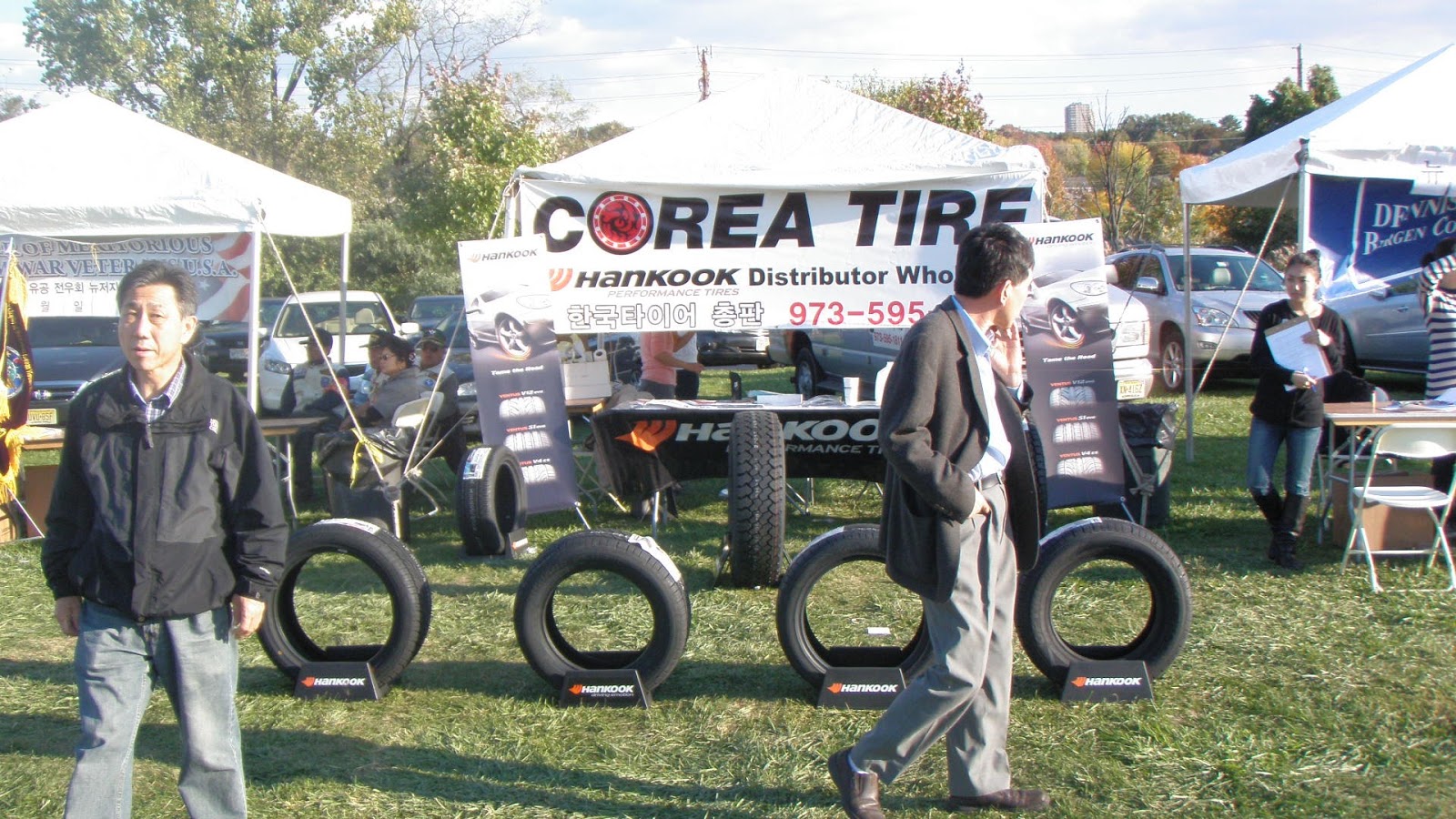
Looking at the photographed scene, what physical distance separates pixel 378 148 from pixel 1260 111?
21.9 metres

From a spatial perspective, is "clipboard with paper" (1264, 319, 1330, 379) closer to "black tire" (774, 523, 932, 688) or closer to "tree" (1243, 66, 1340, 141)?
"black tire" (774, 523, 932, 688)

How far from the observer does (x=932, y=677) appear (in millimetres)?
3266

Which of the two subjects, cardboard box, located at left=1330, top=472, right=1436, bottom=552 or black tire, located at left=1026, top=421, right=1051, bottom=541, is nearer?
cardboard box, located at left=1330, top=472, right=1436, bottom=552

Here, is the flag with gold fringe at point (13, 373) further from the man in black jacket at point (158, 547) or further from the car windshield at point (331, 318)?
the car windshield at point (331, 318)

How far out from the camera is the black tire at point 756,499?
580cm

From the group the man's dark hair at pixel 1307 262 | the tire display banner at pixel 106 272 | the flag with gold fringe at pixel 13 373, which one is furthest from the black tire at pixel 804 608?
the flag with gold fringe at pixel 13 373

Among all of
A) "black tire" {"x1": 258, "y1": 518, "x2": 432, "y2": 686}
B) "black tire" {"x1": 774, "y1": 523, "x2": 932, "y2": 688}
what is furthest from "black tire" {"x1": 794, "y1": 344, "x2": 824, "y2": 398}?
"black tire" {"x1": 258, "y1": 518, "x2": 432, "y2": 686}

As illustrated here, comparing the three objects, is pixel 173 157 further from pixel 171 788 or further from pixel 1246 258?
pixel 1246 258

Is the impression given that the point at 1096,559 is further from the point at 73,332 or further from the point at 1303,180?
the point at 73,332

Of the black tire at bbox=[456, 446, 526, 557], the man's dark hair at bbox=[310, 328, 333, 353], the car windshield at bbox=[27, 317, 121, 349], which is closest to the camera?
the black tire at bbox=[456, 446, 526, 557]

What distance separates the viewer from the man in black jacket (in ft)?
9.56

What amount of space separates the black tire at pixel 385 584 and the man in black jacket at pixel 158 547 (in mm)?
1479

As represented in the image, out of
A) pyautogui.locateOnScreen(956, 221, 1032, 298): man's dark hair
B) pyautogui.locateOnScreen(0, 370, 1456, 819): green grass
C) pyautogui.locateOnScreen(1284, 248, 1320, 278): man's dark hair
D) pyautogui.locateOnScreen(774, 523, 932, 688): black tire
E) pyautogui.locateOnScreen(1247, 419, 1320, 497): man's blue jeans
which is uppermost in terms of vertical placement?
pyautogui.locateOnScreen(1284, 248, 1320, 278): man's dark hair

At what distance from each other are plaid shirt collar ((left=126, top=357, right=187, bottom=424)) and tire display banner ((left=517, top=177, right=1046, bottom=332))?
4.80 meters
